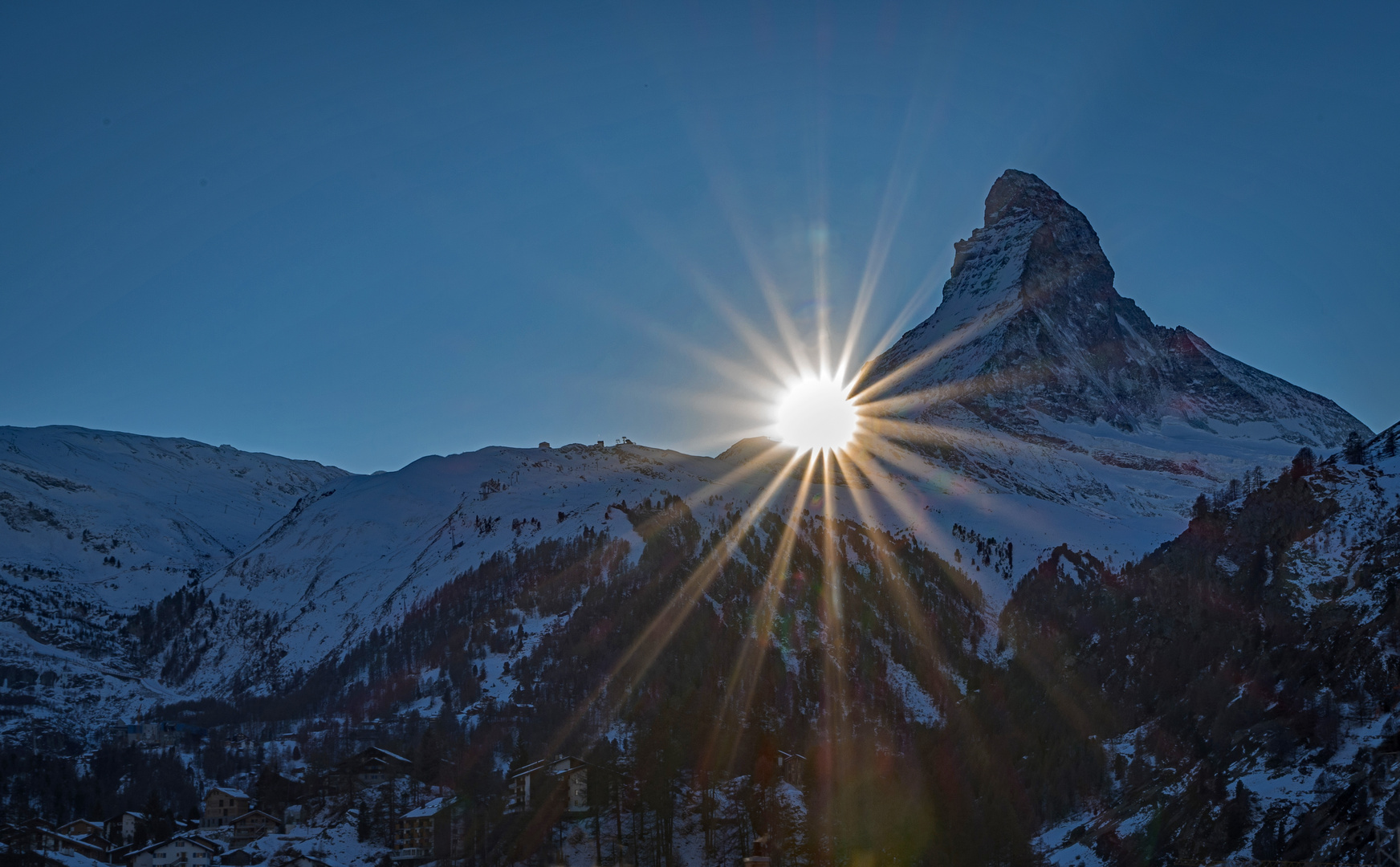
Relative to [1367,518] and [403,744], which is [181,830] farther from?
[1367,518]

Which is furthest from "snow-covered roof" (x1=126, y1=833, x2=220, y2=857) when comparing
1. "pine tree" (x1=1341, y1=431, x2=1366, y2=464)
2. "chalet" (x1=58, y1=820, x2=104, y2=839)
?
"pine tree" (x1=1341, y1=431, x2=1366, y2=464)

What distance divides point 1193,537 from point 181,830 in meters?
134

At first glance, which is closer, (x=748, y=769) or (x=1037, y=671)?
(x=748, y=769)

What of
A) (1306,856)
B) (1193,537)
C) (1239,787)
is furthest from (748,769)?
(1193,537)

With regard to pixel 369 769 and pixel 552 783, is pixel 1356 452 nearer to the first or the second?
pixel 552 783

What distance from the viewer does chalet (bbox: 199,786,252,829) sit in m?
137

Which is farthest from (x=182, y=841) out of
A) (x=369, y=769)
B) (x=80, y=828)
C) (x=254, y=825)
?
(x=369, y=769)

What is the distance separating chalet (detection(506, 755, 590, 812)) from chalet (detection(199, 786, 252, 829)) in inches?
1144

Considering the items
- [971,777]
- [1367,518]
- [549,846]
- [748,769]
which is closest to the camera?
[549,846]

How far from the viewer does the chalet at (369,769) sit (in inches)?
5522

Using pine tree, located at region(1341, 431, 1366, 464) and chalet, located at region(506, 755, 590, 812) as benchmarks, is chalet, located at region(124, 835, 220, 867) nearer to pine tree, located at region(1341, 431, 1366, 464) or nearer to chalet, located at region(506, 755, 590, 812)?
chalet, located at region(506, 755, 590, 812)

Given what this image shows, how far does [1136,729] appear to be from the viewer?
14925cm

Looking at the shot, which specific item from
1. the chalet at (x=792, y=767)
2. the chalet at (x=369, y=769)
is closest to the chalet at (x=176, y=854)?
the chalet at (x=369, y=769)

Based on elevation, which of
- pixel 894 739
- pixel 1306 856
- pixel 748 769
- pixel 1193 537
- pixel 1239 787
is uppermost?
pixel 1193 537
